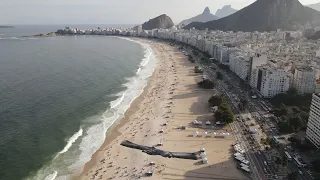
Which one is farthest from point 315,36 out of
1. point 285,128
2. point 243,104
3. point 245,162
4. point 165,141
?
point 245,162

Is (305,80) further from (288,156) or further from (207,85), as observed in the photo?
(288,156)

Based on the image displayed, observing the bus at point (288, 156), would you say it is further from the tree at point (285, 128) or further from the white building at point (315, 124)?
the tree at point (285, 128)

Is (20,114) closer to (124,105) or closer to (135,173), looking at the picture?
(124,105)

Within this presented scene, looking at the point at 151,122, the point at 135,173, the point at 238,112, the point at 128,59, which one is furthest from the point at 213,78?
the point at 135,173

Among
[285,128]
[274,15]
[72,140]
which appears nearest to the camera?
[72,140]

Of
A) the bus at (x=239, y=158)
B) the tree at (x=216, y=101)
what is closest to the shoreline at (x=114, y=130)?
the tree at (x=216, y=101)

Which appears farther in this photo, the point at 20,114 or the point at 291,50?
the point at 291,50
